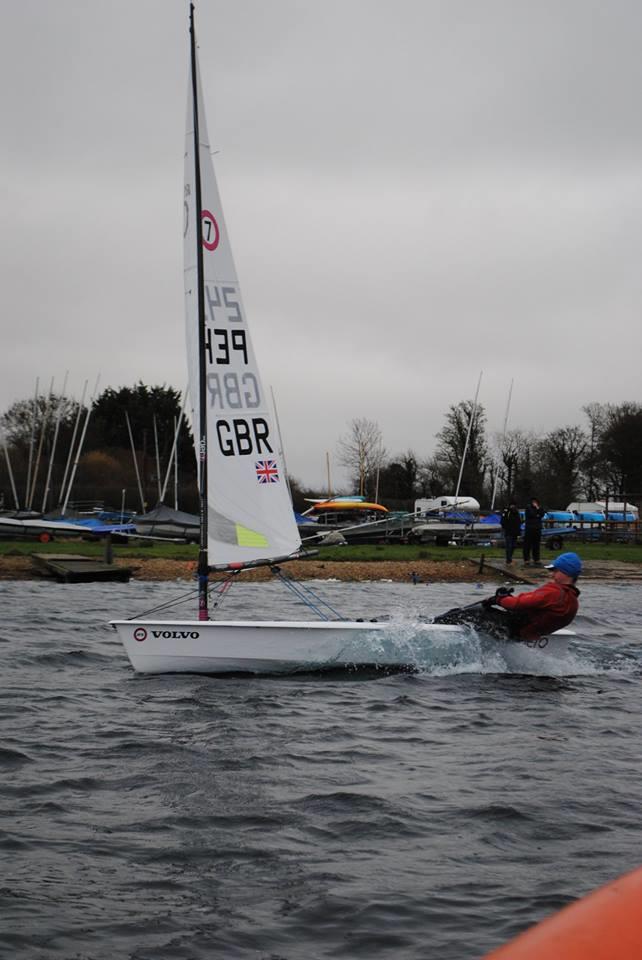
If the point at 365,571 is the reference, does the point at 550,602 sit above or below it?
above

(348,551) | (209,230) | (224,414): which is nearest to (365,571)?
(348,551)

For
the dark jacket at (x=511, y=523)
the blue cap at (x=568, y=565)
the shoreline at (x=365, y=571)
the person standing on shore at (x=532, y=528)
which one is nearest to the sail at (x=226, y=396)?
the blue cap at (x=568, y=565)

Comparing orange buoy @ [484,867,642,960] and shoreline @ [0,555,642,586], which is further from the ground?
orange buoy @ [484,867,642,960]

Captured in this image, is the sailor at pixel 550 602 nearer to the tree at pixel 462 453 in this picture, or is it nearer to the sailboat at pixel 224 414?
the sailboat at pixel 224 414

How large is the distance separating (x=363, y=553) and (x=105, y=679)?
82.7 feet

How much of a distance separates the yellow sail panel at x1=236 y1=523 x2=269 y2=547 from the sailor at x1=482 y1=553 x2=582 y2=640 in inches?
123

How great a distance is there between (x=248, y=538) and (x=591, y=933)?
12363 millimetres

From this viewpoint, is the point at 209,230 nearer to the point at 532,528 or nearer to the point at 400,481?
the point at 532,528

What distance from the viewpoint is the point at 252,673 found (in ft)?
44.2

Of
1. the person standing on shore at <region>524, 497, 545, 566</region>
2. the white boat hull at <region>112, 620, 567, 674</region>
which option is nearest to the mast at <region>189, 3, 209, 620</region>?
the white boat hull at <region>112, 620, 567, 674</region>

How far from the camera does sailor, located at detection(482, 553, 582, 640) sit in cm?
1320

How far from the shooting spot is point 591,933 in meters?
2.43

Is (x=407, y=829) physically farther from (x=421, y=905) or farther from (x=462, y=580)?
(x=462, y=580)

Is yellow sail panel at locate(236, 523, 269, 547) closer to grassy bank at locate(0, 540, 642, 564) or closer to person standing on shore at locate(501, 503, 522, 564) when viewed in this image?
person standing on shore at locate(501, 503, 522, 564)
